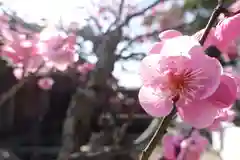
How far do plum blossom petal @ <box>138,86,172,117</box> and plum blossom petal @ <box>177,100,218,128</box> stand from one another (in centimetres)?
2

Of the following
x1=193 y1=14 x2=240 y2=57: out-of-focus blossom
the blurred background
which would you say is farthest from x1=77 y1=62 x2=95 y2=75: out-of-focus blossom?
x1=193 y1=14 x2=240 y2=57: out-of-focus blossom

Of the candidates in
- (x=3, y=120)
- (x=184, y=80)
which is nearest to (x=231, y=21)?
(x=184, y=80)

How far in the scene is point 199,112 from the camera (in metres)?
0.49

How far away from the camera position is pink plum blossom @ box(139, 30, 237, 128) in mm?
482

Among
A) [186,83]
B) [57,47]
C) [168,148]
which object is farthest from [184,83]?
[57,47]

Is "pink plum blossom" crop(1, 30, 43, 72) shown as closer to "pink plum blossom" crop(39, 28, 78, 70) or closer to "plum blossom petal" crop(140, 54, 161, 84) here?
"pink plum blossom" crop(39, 28, 78, 70)

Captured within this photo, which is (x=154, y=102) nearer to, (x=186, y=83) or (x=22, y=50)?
(x=186, y=83)

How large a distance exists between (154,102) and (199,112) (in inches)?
2.1

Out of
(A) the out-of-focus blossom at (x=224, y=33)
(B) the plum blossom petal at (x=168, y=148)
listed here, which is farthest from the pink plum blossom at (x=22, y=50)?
(A) the out-of-focus blossom at (x=224, y=33)

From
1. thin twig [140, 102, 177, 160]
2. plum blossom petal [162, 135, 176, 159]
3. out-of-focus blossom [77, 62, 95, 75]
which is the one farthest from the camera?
out-of-focus blossom [77, 62, 95, 75]

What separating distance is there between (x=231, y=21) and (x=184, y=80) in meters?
0.10

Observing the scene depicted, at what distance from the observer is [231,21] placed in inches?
20.5

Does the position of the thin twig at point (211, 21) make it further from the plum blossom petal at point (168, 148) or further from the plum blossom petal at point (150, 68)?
the plum blossom petal at point (168, 148)

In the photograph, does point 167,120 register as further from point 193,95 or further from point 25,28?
point 25,28
